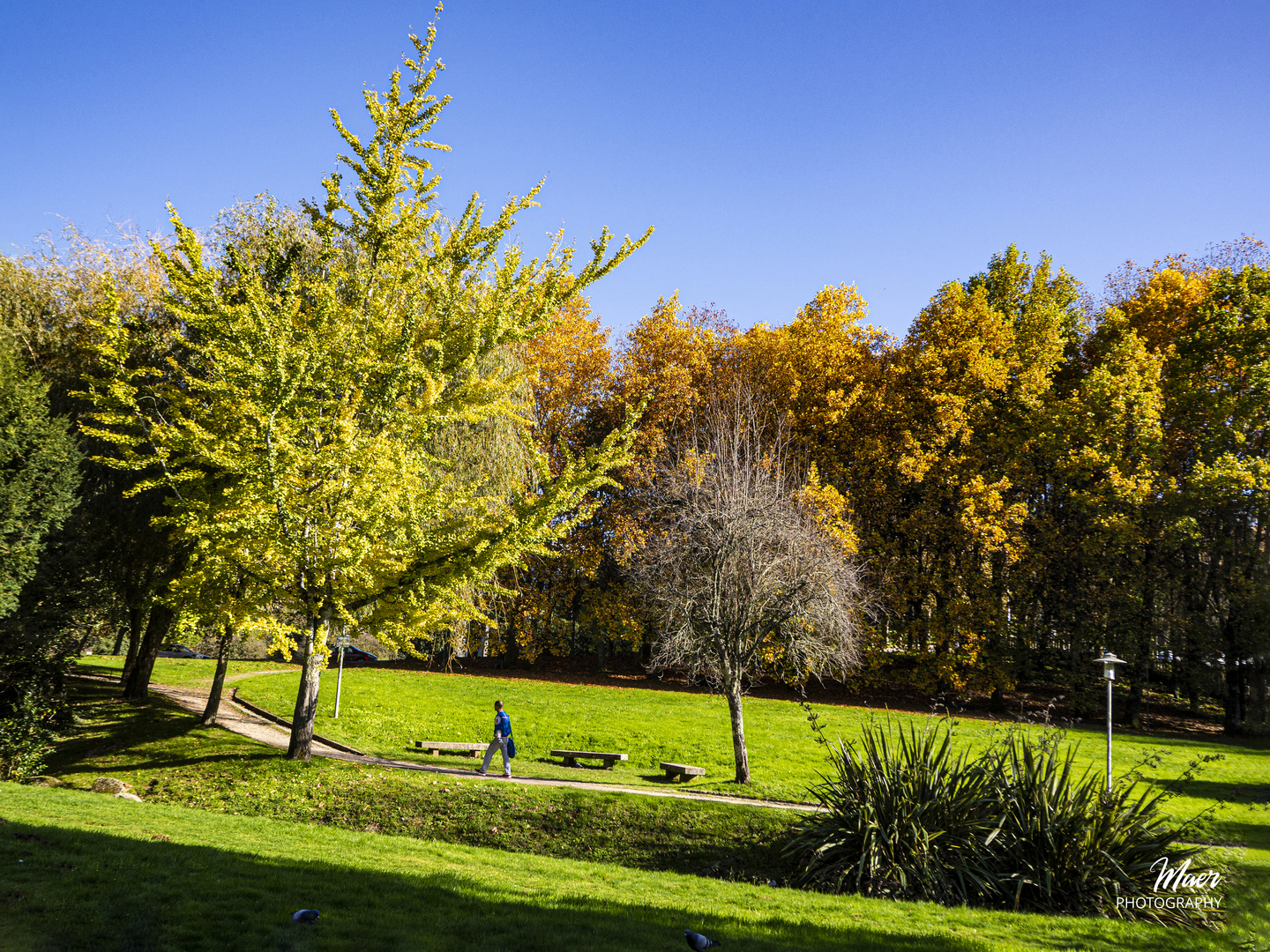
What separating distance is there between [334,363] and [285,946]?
9207 millimetres

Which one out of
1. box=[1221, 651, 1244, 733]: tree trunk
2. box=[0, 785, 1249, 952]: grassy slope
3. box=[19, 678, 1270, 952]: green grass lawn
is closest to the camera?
box=[0, 785, 1249, 952]: grassy slope

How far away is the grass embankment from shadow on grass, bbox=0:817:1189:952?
3024mm

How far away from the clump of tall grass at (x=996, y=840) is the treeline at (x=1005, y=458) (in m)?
15.6

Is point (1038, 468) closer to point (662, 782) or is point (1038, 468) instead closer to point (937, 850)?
point (662, 782)

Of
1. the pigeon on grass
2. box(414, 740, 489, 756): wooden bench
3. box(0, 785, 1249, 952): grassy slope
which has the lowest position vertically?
box(414, 740, 489, 756): wooden bench

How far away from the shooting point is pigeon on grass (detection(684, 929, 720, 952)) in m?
5.55

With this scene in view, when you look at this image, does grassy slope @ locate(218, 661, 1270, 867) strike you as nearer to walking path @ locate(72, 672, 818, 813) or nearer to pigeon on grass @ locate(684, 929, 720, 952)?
walking path @ locate(72, 672, 818, 813)

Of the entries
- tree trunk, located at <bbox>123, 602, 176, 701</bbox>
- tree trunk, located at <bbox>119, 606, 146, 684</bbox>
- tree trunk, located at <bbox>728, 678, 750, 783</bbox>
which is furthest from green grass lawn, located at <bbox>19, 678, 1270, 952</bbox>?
tree trunk, located at <bbox>119, 606, 146, 684</bbox>

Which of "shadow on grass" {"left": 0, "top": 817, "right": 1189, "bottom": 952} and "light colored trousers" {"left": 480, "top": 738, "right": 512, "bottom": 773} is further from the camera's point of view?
"light colored trousers" {"left": 480, "top": 738, "right": 512, "bottom": 773}

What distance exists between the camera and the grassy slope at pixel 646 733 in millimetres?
14922

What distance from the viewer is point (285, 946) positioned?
5.14m

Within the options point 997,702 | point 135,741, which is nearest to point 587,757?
point 135,741

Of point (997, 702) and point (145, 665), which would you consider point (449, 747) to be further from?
point (997, 702)

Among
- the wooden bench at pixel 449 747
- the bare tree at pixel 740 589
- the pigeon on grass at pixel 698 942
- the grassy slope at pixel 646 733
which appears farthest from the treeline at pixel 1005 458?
the pigeon on grass at pixel 698 942
